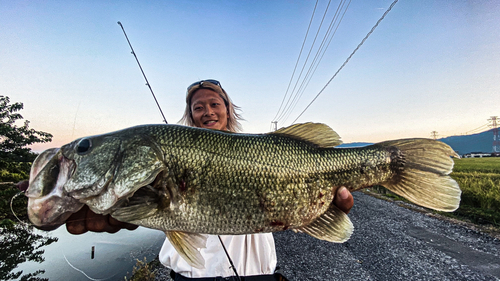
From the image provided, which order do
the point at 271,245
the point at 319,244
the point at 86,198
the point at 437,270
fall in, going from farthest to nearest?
1. the point at 319,244
2. the point at 437,270
3. the point at 271,245
4. the point at 86,198

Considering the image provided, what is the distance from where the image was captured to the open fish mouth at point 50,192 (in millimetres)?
1329

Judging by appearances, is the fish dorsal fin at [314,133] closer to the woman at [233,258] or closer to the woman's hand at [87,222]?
the woman at [233,258]

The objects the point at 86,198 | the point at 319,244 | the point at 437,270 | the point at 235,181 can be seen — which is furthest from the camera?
the point at 319,244

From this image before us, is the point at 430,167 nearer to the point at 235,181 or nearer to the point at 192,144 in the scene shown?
the point at 235,181

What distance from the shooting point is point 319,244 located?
821cm

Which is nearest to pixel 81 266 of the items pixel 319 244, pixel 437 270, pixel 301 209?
pixel 319 244

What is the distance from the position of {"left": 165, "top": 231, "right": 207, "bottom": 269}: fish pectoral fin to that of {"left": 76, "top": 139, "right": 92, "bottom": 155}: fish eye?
838 millimetres

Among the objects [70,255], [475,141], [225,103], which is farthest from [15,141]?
[475,141]

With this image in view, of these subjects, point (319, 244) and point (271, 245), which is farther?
point (319, 244)

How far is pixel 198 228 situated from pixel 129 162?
0.68m

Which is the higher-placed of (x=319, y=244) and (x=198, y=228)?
(x=198, y=228)

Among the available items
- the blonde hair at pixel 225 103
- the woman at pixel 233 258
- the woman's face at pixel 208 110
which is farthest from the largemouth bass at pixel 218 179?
the blonde hair at pixel 225 103

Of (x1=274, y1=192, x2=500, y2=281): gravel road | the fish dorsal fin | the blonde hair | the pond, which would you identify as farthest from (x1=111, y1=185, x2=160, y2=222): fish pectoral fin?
the pond

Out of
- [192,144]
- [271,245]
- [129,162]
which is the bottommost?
[271,245]
